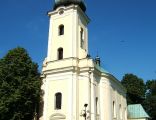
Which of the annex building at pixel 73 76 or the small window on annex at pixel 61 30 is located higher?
the small window on annex at pixel 61 30

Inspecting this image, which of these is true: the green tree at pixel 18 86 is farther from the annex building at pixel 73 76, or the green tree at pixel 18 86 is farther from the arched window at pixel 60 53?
the arched window at pixel 60 53

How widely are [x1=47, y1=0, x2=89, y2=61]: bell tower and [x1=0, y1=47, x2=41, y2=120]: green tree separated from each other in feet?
10.2

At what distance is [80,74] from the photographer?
31.4m

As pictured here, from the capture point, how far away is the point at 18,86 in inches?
1184

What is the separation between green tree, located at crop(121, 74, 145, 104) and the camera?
55031 mm

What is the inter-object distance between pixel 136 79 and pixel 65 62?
2760 centimetres

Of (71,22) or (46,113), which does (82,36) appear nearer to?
(71,22)

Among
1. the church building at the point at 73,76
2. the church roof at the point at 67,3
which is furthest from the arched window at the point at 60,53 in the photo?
the church roof at the point at 67,3

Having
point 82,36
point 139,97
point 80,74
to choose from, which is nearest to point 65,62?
point 80,74

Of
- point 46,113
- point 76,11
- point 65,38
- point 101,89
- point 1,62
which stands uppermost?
point 76,11

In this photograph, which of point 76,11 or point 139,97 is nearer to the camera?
point 76,11

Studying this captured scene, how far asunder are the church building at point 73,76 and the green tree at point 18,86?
138 cm

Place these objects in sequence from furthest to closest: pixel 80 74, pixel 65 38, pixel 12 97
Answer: pixel 65 38 < pixel 80 74 < pixel 12 97

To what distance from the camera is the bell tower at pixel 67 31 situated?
3294 cm
